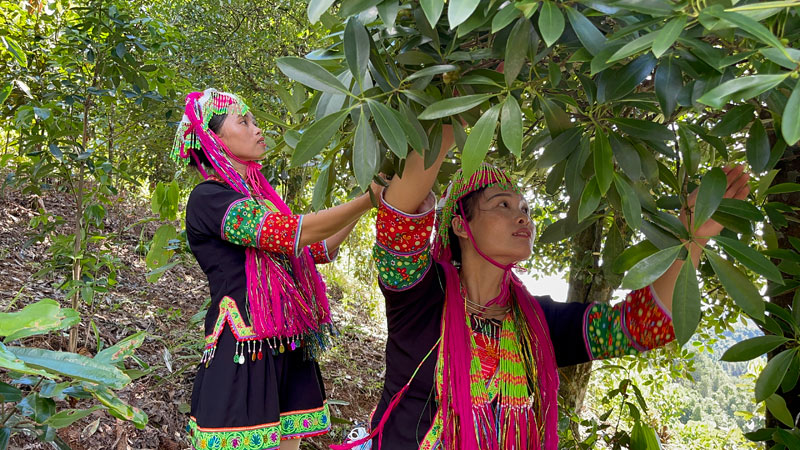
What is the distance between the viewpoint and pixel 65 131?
115 inches

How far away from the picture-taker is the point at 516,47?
875 millimetres

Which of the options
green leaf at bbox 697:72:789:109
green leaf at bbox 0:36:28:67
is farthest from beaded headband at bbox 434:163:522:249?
green leaf at bbox 0:36:28:67

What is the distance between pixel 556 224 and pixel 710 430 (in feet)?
21.7

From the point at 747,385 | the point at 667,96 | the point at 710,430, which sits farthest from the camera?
the point at 710,430

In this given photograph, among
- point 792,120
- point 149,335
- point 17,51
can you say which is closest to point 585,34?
point 792,120

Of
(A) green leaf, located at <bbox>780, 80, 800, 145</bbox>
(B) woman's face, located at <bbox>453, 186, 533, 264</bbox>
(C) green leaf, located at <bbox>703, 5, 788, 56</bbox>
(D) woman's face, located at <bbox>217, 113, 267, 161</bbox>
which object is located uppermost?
(D) woman's face, located at <bbox>217, 113, 267, 161</bbox>

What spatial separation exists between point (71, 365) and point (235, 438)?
4.35 ft

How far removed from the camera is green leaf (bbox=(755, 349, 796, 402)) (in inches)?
47.0

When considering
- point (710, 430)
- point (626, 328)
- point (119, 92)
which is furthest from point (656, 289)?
point (710, 430)

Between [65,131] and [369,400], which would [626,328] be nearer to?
[65,131]

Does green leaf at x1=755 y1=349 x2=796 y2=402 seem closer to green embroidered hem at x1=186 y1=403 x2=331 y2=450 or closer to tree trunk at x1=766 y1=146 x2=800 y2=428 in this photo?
tree trunk at x1=766 y1=146 x2=800 y2=428

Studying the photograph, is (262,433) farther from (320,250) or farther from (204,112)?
(204,112)

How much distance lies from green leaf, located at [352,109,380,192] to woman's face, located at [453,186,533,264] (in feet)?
2.60

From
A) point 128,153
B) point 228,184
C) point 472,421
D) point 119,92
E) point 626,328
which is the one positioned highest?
point 128,153
